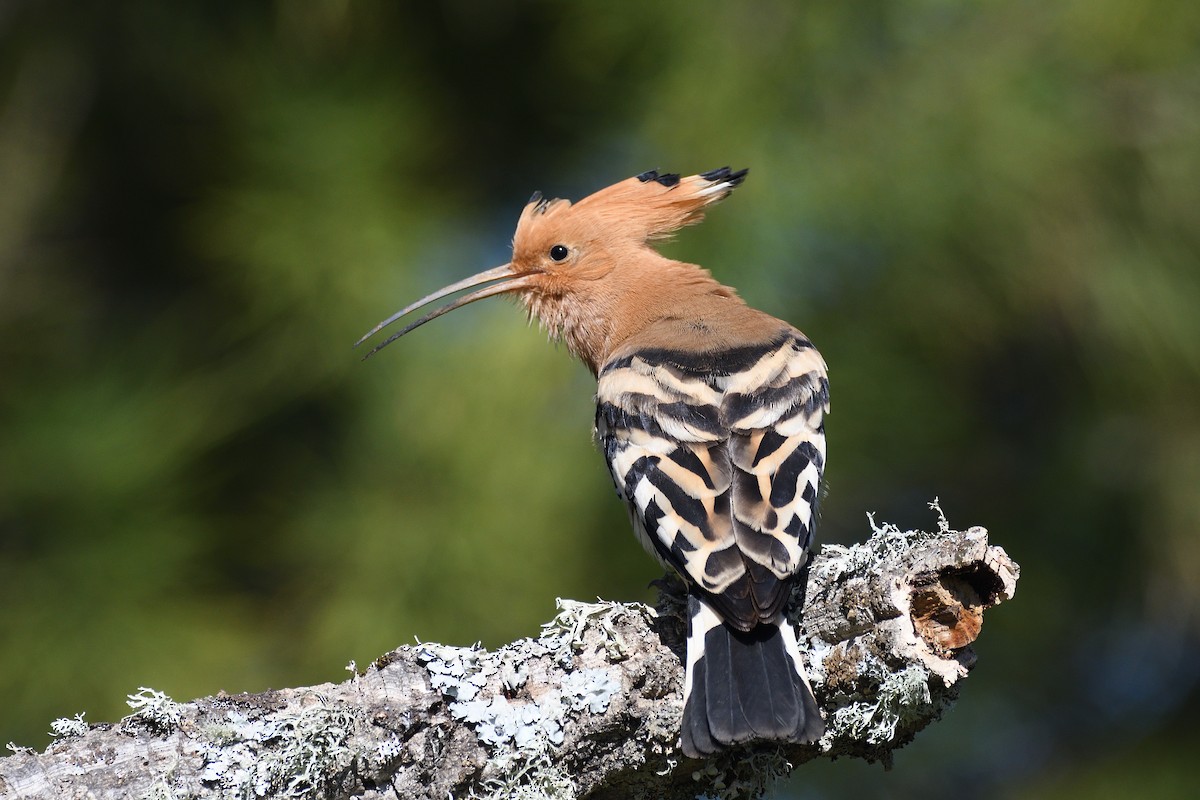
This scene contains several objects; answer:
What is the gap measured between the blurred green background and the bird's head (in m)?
0.15

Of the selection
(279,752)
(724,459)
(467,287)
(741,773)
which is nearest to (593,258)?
(467,287)

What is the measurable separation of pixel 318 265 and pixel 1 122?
1051mm

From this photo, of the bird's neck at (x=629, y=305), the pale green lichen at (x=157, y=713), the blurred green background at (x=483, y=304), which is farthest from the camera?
the blurred green background at (x=483, y=304)

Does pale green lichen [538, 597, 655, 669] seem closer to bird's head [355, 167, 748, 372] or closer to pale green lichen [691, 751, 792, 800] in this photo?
pale green lichen [691, 751, 792, 800]

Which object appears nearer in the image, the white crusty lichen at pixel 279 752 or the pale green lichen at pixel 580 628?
the white crusty lichen at pixel 279 752

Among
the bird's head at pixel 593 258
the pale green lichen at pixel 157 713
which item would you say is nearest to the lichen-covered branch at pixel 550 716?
the pale green lichen at pixel 157 713

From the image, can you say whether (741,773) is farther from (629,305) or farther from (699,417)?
(629,305)

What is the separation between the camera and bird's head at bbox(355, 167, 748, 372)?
2881 mm

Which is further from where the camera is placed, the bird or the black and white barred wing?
the black and white barred wing

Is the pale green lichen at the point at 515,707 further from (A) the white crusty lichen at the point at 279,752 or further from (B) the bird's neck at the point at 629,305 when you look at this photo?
(B) the bird's neck at the point at 629,305

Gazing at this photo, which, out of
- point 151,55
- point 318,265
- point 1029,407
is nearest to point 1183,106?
point 1029,407

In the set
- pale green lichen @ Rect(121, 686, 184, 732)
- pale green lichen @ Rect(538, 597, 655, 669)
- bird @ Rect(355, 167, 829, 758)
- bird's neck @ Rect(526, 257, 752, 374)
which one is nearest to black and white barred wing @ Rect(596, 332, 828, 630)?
bird @ Rect(355, 167, 829, 758)

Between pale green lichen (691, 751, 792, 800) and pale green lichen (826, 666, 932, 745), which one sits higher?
pale green lichen (826, 666, 932, 745)

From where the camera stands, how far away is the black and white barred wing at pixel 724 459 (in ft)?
5.92
